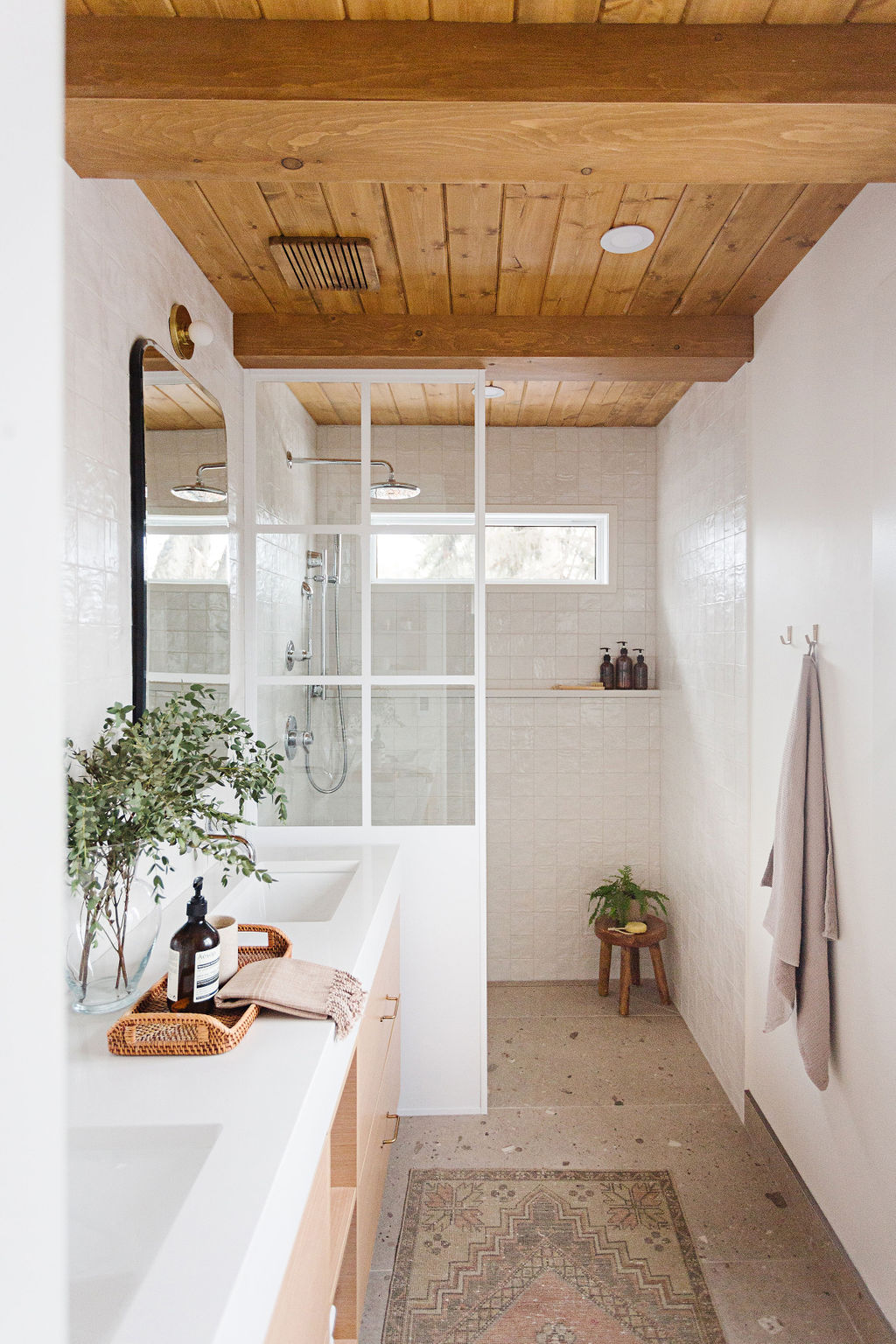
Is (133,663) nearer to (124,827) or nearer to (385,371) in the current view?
(124,827)

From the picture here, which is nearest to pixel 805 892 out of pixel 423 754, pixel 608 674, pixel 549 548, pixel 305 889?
pixel 423 754

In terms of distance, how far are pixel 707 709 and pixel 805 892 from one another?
3.69ft

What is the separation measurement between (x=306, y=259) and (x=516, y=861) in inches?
103

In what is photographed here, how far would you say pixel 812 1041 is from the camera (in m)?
1.90

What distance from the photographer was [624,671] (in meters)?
3.73

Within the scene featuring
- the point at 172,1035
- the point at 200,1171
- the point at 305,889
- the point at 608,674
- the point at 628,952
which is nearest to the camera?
the point at 200,1171

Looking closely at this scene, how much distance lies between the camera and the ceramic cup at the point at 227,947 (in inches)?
56.1

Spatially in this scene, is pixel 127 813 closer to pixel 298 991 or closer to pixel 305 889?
pixel 298 991

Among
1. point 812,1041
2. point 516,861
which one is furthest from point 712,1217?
point 516,861

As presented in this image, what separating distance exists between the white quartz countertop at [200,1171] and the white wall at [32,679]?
0.66 meters

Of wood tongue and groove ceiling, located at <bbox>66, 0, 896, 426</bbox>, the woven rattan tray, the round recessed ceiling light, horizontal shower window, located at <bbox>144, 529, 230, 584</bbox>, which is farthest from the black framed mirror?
the round recessed ceiling light

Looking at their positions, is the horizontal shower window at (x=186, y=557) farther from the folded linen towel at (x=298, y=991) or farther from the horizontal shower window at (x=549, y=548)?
the horizontal shower window at (x=549, y=548)

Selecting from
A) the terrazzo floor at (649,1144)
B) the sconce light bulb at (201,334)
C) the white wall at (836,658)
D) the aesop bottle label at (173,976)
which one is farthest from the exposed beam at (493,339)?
the terrazzo floor at (649,1144)

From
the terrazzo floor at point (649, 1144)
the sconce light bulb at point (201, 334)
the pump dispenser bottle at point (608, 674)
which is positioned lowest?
the terrazzo floor at point (649, 1144)
